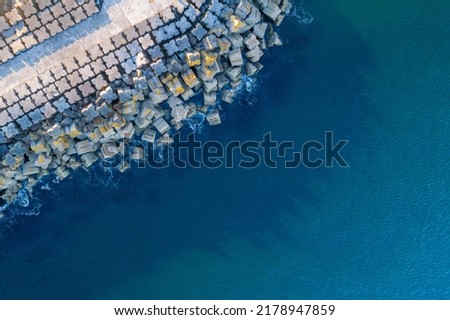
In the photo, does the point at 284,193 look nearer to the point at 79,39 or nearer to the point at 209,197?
the point at 209,197

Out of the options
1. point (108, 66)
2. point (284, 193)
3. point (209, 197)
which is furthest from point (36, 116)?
point (284, 193)

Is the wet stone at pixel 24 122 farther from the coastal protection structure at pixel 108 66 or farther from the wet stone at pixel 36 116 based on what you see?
the wet stone at pixel 36 116

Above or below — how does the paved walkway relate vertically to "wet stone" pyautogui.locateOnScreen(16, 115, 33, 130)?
above

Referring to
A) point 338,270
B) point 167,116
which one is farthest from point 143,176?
point 338,270

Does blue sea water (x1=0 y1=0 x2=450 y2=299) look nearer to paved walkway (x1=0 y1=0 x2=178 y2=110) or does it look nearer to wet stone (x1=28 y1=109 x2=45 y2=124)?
wet stone (x1=28 y1=109 x2=45 y2=124)

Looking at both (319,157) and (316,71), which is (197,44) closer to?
(316,71)

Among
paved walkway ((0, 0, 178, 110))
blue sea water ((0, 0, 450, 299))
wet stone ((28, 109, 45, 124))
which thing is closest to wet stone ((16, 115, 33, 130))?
wet stone ((28, 109, 45, 124))

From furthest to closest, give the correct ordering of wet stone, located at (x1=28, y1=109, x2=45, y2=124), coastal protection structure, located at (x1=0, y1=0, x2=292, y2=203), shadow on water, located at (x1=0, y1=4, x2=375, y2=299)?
shadow on water, located at (x1=0, y1=4, x2=375, y2=299), wet stone, located at (x1=28, y1=109, x2=45, y2=124), coastal protection structure, located at (x1=0, y1=0, x2=292, y2=203)
